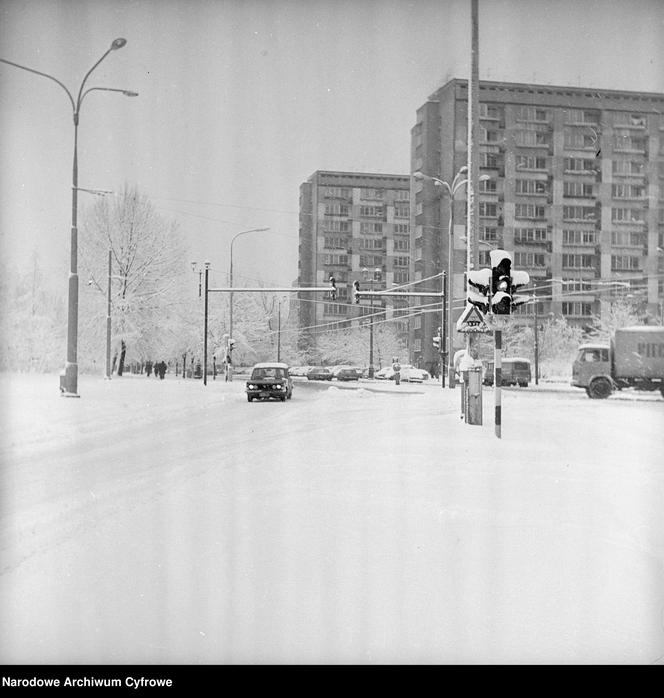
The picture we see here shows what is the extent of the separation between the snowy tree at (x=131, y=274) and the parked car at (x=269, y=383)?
6.21m

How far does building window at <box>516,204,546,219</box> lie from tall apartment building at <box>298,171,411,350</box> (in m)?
15.8

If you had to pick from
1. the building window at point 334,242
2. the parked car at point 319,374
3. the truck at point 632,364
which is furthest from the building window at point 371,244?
the truck at point 632,364

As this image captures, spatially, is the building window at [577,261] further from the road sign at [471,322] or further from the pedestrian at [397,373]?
the road sign at [471,322]

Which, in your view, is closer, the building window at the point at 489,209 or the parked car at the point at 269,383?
the parked car at the point at 269,383

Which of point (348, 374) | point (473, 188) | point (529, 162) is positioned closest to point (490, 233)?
point (529, 162)

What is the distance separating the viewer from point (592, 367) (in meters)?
35.5

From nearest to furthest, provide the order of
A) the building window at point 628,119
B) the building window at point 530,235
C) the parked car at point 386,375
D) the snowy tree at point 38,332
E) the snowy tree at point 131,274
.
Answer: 1. the snowy tree at point 38,332
2. the snowy tree at point 131,274
3. the building window at point 628,119
4. the building window at point 530,235
5. the parked car at point 386,375

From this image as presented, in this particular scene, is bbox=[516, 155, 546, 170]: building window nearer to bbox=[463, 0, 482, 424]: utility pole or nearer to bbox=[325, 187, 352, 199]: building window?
bbox=[325, 187, 352, 199]: building window

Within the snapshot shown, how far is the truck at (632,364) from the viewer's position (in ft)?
113

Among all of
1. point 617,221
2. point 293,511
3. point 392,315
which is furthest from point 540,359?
point 293,511

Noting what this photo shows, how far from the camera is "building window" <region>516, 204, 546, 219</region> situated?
6155cm

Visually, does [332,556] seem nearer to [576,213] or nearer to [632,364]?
[632,364]

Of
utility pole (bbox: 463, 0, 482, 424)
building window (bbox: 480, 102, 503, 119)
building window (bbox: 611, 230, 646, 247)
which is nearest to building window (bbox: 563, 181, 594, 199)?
building window (bbox: 611, 230, 646, 247)

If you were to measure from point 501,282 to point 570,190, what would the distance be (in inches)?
2024
